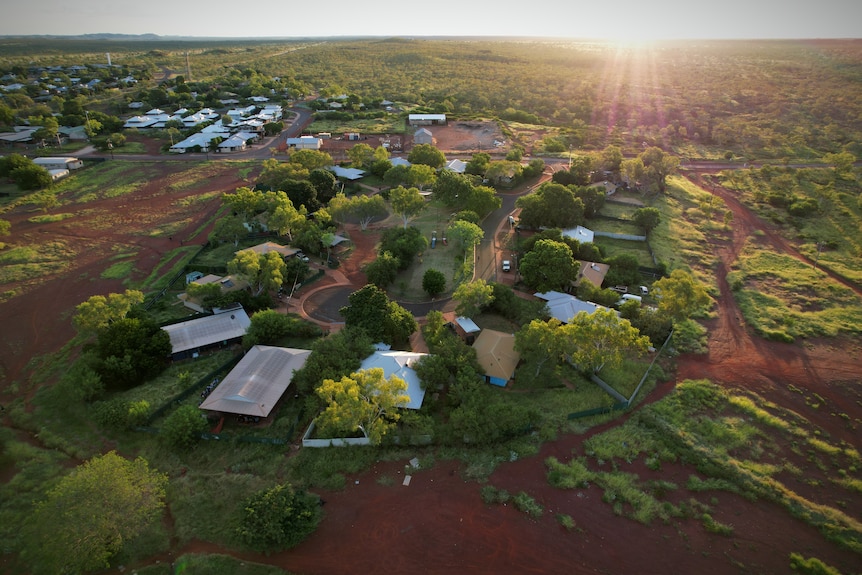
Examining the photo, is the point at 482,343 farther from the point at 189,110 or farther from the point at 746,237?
the point at 189,110

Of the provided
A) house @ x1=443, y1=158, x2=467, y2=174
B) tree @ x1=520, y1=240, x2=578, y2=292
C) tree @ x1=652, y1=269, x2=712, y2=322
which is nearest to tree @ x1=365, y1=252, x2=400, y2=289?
Result: tree @ x1=520, y1=240, x2=578, y2=292

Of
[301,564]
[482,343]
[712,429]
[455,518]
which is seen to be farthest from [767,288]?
[301,564]

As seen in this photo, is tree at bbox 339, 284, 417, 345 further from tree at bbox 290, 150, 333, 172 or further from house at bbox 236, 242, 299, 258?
tree at bbox 290, 150, 333, 172

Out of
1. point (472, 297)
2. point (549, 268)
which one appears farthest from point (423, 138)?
point (472, 297)

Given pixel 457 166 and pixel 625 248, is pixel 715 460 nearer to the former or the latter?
pixel 625 248

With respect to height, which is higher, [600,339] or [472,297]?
[600,339]
